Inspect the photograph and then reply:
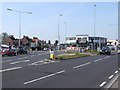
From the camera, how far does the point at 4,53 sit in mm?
54312

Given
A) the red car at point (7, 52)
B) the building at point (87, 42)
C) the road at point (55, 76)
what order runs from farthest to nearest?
the building at point (87, 42) < the red car at point (7, 52) < the road at point (55, 76)

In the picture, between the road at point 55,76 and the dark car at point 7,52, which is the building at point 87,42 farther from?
the road at point 55,76

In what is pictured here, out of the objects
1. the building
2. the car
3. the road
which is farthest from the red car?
the building

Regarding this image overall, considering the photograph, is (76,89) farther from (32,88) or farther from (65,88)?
(32,88)

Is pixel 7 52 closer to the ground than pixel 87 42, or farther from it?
closer to the ground

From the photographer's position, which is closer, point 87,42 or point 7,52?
point 7,52

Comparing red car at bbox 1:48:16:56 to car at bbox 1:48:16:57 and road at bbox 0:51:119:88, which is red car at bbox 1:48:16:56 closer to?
car at bbox 1:48:16:57

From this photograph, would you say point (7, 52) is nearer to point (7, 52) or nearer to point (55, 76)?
point (7, 52)

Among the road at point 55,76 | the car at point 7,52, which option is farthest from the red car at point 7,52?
the road at point 55,76

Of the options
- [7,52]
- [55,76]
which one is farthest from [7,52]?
[55,76]

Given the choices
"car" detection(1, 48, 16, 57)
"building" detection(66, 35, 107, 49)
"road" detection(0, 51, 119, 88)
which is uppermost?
"building" detection(66, 35, 107, 49)

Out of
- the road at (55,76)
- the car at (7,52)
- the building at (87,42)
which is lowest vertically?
the road at (55,76)

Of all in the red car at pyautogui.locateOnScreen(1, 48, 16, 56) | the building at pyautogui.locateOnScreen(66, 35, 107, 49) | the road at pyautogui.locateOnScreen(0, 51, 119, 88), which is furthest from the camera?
the building at pyautogui.locateOnScreen(66, 35, 107, 49)

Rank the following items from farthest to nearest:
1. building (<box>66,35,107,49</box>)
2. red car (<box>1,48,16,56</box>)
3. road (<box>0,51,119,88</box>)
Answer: building (<box>66,35,107,49</box>), red car (<box>1,48,16,56</box>), road (<box>0,51,119,88</box>)
